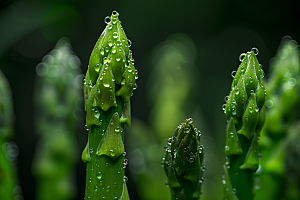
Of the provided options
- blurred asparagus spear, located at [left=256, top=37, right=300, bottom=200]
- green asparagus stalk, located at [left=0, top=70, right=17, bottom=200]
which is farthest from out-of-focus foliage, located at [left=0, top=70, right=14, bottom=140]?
blurred asparagus spear, located at [left=256, top=37, right=300, bottom=200]

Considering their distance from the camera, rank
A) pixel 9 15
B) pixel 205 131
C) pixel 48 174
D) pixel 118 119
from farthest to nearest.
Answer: pixel 9 15
pixel 205 131
pixel 48 174
pixel 118 119

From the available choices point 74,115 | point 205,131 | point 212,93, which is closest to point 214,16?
point 212,93

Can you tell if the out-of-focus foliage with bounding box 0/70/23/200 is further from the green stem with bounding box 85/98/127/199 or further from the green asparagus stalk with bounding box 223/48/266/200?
the green asparagus stalk with bounding box 223/48/266/200

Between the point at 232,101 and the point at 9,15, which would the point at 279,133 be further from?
the point at 9,15

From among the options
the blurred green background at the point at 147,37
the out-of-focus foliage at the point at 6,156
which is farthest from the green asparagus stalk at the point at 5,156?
the blurred green background at the point at 147,37

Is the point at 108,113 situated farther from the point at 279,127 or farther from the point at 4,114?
the point at 279,127

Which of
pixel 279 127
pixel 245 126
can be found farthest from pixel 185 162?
pixel 279 127
